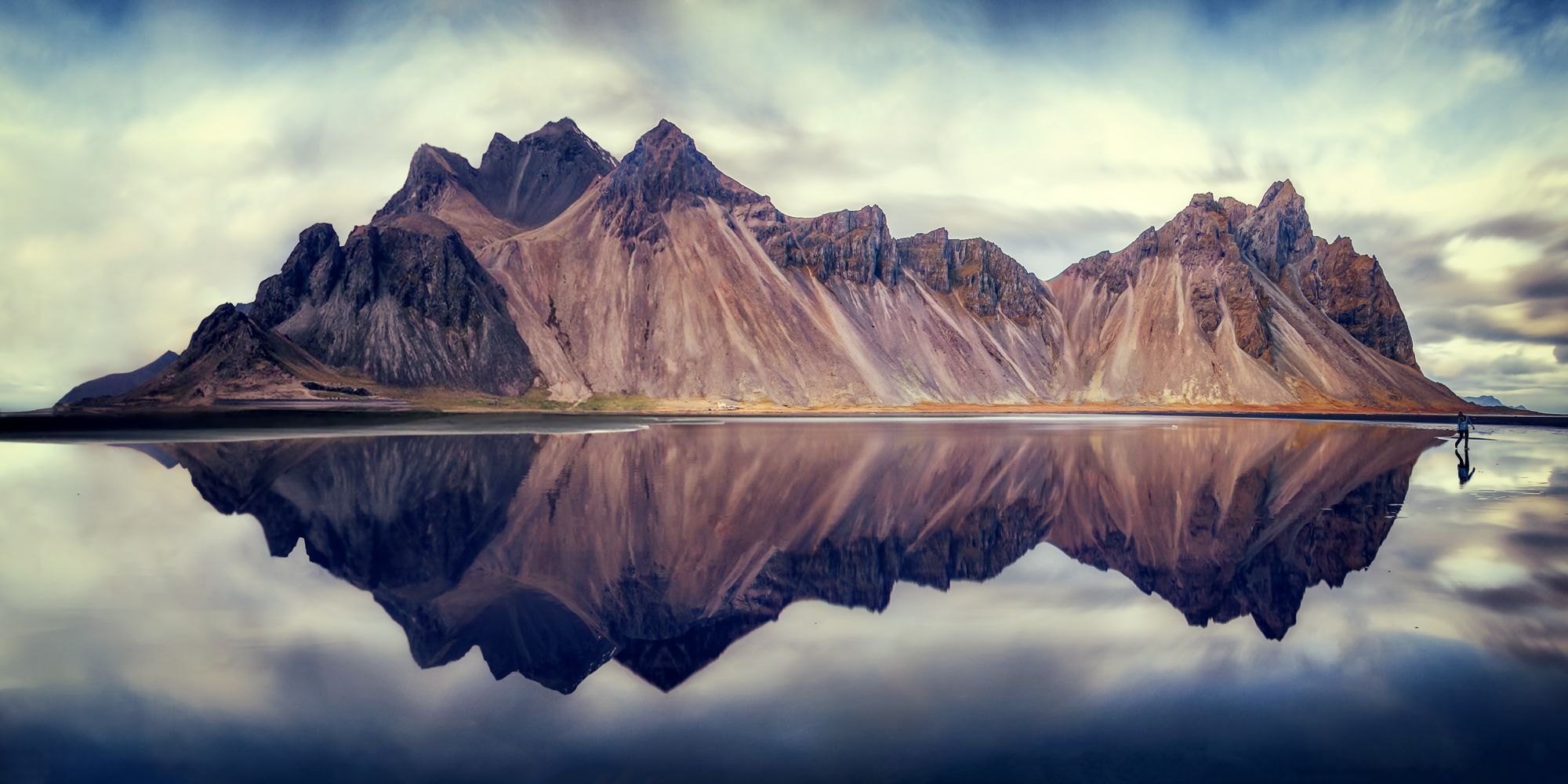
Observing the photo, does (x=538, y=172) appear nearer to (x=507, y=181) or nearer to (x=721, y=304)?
(x=507, y=181)

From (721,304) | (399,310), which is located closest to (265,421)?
(399,310)

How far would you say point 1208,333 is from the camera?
16262 centimetres

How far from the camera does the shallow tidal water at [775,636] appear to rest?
23.3 feet

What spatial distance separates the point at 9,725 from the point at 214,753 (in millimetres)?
2633

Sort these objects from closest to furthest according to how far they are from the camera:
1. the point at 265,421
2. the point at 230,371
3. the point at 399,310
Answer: the point at 265,421
the point at 230,371
the point at 399,310

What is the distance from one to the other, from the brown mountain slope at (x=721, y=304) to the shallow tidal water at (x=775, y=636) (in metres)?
96.1

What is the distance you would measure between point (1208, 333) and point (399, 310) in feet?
527

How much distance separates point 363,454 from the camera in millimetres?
36062

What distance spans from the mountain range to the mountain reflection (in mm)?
79921

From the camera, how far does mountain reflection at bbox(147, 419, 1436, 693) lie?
11164 mm

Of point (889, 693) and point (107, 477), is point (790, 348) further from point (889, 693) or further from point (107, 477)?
point (889, 693)

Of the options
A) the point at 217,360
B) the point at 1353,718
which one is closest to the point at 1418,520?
the point at 1353,718

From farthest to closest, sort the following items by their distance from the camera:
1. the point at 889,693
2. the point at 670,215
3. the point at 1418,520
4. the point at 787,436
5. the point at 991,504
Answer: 1. the point at 670,215
2. the point at 787,436
3. the point at 991,504
4. the point at 1418,520
5. the point at 889,693

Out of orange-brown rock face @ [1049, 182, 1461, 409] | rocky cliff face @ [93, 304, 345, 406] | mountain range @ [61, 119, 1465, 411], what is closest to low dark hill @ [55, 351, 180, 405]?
mountain range @ [61, 119, 1465, 411]
